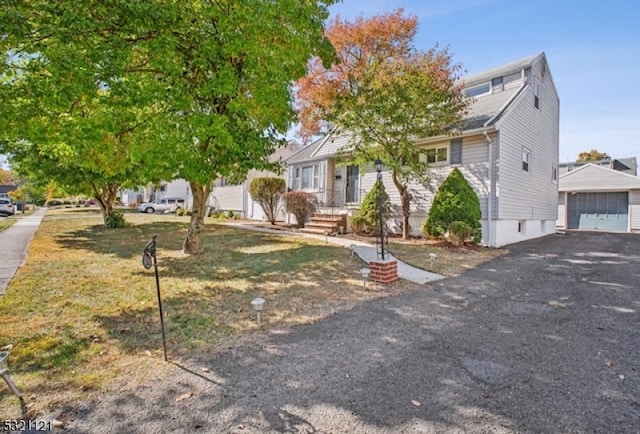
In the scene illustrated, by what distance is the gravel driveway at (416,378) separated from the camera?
2.76 meters

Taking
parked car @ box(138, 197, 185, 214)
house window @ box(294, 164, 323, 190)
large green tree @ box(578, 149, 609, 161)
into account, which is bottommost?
parked car @ box(138, 197, 185, 214)

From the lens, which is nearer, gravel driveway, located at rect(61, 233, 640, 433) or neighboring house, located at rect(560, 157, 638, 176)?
gravel driveway, located at rect(61, 233, 640, 433)

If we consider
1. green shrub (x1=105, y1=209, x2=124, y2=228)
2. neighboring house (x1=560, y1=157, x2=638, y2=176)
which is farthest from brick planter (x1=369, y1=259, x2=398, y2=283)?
neighboring house (x1=560, y1=157, x2=638, y2=176)

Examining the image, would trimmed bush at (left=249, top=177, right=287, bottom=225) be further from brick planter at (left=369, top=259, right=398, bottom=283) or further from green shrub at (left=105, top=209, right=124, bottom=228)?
brick planter at (left=369, top=259, right=398, bottom=283)

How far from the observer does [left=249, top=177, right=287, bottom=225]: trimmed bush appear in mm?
18438

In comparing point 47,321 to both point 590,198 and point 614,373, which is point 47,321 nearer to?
point 614,373

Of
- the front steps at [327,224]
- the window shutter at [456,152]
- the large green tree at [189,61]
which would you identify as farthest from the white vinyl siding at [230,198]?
the large green tree at [189,61]

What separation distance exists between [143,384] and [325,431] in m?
1.88

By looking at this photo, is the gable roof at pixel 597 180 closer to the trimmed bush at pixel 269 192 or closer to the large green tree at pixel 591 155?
the trimmed bush at pixel 269 192

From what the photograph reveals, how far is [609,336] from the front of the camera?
4562mm

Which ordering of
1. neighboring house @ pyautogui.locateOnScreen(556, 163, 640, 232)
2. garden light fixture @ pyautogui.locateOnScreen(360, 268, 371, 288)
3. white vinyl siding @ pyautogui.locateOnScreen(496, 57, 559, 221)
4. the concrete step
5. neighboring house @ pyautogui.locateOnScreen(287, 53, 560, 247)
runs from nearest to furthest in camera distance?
garden light fixture @ pyautogui.locateOnScreen(360, 268, 371, 288), neighboring house @ pyautogui.locateOnScreen(287, 53, 560, 247), white vinyl siding @ pyautogui.locateOnScreen(496, 57, 559, 221), the concrete step, neighboring house @ pyautogui.locateOnScreen(556, 163, 640, 232)

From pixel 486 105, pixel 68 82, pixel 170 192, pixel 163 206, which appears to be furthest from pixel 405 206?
pixel 170 192

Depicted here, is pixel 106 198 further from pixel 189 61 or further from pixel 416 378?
pixel 416 378

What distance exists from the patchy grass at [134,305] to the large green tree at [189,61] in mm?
2605
